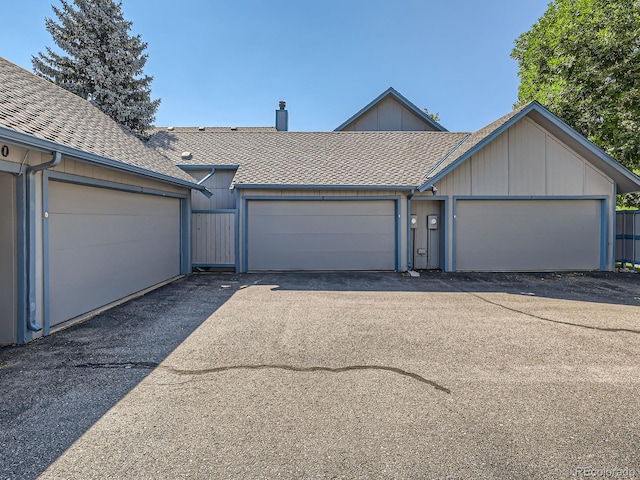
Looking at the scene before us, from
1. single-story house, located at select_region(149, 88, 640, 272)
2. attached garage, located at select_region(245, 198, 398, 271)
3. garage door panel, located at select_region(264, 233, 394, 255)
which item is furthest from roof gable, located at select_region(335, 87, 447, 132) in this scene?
garage door panel, located at select_region(264, 233, 394, 255)

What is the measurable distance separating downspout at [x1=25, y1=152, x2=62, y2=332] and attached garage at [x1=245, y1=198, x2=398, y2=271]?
578 cm

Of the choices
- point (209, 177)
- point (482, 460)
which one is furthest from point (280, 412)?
point (209, 177)

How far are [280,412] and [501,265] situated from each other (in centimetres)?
921

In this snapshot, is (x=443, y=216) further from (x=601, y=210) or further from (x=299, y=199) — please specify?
(x=601, y=210)

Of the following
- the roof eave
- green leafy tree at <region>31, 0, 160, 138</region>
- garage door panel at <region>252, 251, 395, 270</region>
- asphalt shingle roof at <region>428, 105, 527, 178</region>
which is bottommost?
garage door panel at <region>252, 251, 395, 270</region>

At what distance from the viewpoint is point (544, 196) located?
9727 millimetres

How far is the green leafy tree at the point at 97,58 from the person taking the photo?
14.5m

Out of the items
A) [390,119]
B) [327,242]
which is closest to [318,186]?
[327,242]

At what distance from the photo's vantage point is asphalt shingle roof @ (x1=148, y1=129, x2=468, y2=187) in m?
10.1

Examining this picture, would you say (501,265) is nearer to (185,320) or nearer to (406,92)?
(185,320)

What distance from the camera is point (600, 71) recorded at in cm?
1323

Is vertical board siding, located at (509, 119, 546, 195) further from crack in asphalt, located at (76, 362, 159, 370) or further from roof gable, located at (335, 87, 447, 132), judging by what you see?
crack in asphalt, located at (76, 362, 159, 370)

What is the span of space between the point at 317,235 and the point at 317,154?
346 centimetres

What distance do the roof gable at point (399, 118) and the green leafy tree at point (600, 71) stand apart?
525 cm
